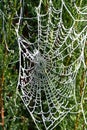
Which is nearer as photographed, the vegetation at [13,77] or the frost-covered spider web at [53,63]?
the vegetation at [13,77]

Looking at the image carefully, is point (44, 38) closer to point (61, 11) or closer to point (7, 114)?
point (61, 11)

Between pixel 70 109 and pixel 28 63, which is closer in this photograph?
pixel 70 109

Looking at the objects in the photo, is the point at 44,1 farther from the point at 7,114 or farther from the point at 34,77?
the point at 7,114

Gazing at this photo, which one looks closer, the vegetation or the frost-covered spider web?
the vegetation

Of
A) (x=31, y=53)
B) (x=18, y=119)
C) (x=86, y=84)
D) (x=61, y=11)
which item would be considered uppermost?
(x=61, y=11)

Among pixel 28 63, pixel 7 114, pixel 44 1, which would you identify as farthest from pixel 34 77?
pixel 44 1

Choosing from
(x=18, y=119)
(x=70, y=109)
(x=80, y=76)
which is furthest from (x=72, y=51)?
(x=18, y=119)

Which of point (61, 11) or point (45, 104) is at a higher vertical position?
point (61, 11)
